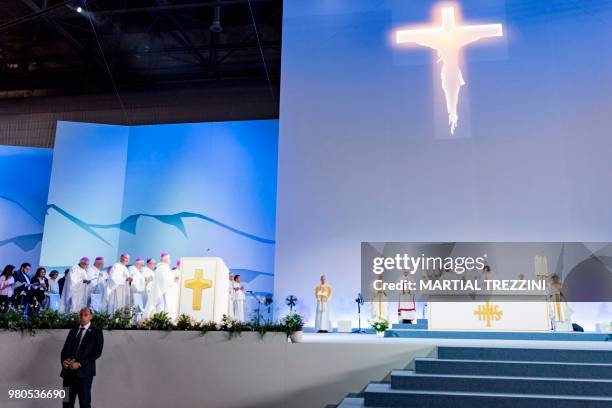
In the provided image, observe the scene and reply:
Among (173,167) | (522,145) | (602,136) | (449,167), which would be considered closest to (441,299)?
(449,167)

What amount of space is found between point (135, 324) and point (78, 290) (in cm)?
330

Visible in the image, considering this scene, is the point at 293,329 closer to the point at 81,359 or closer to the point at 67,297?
the point at 81,359

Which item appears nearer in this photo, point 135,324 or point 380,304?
point 135,324

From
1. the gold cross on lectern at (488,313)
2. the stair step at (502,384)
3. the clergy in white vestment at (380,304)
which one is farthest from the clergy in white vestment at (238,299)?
the stair step at (502,384)

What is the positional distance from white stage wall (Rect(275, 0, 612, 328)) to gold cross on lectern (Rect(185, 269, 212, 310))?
4.54 m

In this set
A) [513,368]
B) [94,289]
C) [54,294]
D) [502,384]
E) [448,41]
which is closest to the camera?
[502,384]

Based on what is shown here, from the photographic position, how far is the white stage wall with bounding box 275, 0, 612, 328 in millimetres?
10766

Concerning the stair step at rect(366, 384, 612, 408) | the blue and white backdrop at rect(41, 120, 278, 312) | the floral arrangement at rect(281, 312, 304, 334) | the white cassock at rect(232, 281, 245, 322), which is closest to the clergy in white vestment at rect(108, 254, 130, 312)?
the white cassock at rect(232, 281, 245, 322)

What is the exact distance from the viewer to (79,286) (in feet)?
30.3

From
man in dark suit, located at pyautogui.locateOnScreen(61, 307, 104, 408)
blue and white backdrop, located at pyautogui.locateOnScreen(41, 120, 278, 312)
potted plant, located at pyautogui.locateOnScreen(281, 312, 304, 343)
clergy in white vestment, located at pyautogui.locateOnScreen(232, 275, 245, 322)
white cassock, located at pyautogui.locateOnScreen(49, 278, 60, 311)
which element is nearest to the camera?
man in dark suit, located at pyautogui.locateOnScreen(61, 307, 104, 408)

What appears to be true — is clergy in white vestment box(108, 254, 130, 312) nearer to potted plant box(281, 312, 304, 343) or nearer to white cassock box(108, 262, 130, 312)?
white cassock box(108, 262, 130, 312)

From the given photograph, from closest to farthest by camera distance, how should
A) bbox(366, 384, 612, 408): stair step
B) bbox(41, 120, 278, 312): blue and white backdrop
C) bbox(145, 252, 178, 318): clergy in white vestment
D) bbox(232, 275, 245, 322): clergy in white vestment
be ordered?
bbox(366, 384, 612, 408): stair step < bbox(145, 252, 178, 318): clergy in white vestment < bbox(232, 275, 245, 322): clergy in white vestment < bbox(41, 120, 278, 312): blue and white backdrop

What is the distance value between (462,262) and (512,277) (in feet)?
3.27

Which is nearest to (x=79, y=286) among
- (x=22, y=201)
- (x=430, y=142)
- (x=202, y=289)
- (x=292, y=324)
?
(x=202, y=289)
